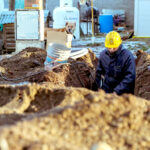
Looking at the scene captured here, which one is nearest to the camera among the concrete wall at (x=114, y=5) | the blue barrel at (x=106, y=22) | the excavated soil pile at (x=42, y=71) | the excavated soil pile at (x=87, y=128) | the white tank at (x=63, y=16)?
the excavated soil pile at (x=87, y=128)

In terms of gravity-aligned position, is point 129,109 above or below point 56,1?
below

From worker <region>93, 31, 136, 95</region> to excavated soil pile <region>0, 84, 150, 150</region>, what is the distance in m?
2.67

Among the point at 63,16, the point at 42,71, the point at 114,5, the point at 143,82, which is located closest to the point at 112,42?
the point at 42,71

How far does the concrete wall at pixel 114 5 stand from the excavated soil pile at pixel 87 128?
2434 cm

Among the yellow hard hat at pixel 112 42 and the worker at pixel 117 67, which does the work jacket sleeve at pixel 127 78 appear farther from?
the yellow hard hat at pixel 112 42

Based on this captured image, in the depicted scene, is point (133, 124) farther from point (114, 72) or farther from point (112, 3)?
point (112, 3)

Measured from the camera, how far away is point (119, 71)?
20.9ft

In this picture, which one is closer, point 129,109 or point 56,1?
point 129,109

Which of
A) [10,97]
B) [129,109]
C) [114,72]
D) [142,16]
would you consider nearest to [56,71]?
[114,72]

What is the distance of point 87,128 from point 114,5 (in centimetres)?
2556

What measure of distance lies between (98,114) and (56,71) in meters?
5.51

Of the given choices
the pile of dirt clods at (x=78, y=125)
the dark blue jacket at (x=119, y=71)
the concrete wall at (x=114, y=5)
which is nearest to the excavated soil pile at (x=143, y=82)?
the dark blue jacket at (x=119, y=71)

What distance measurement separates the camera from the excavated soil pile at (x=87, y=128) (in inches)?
102

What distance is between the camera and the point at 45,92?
4691mm
